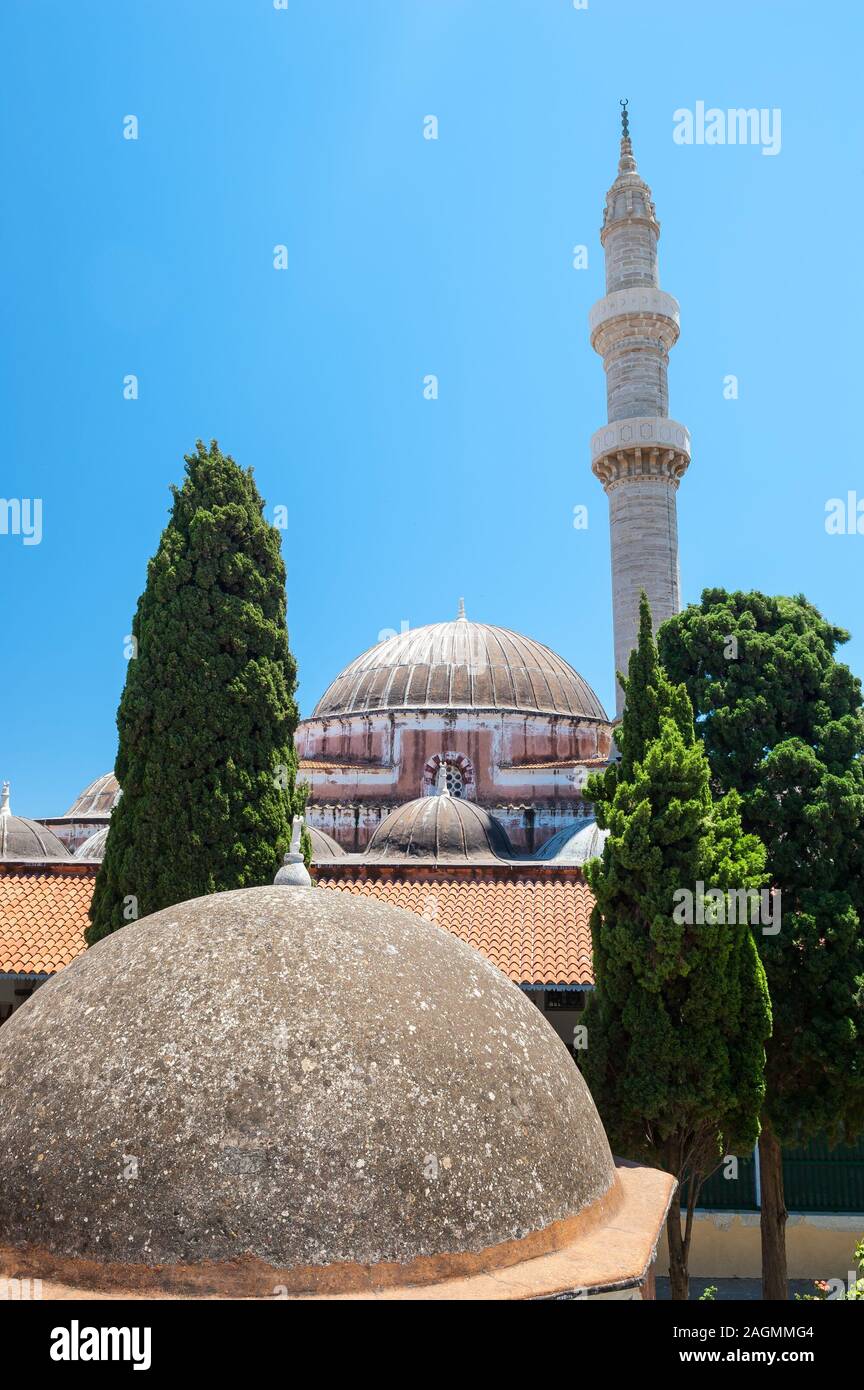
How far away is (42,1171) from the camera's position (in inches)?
124

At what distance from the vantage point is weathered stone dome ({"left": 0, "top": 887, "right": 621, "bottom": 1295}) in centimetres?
297

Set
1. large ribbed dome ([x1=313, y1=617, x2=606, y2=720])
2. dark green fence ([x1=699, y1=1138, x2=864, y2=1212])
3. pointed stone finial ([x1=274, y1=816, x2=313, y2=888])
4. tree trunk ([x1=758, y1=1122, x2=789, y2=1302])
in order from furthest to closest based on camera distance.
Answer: large ribbed dome ([x1=313, y1=617, x2=606, y2=720]), dark green fence ([x1=699, y1=1138, x2=864, y2=1212]), tree trunk ([x1=758, y1=1122, x2=789, y2=1302]), pointed stone finial ([x1=274, y1=816, x2=313, y2=888])

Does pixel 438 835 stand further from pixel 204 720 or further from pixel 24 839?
pixel 204 720

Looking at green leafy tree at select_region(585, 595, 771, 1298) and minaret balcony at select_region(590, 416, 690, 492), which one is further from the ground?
minaret balcony at select_region(590, 416, 690, 492)

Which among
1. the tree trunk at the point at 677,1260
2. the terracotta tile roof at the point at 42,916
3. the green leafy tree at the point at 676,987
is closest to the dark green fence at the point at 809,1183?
the green leafy tree at the point at 676,987

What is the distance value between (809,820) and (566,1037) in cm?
419

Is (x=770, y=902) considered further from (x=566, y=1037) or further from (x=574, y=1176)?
(x=574, y=1176)

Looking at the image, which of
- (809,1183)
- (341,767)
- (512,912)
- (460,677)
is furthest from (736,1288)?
(460,677)

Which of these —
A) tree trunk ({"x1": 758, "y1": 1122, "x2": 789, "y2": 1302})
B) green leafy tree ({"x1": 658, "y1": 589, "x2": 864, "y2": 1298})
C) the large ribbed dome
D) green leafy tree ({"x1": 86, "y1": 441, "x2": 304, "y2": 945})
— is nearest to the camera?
green leafy tree ({"x1": 658, "y1": 589, "x2": 864, "y2": 1298})

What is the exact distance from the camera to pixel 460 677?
29359 mm

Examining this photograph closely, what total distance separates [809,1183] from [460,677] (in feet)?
60.9

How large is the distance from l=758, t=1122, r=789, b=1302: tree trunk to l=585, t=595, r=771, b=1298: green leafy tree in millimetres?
2268

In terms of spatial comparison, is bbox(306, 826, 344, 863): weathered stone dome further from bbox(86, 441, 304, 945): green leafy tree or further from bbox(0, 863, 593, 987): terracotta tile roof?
bbox(86, 441, 304, 945): green leafy tree

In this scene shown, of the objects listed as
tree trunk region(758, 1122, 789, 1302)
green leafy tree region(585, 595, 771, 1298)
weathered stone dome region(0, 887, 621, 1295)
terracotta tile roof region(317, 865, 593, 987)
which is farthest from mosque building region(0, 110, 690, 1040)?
weathered stone dome region(0, 887, 621, 1295)
